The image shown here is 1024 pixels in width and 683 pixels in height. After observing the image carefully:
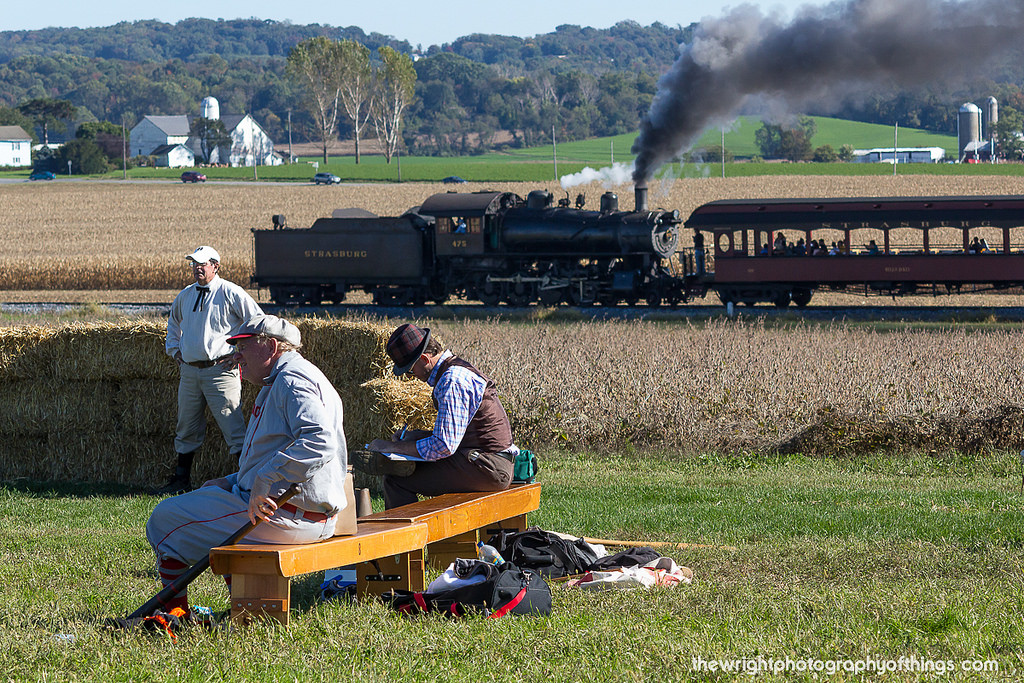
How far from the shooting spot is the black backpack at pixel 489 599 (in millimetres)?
5434

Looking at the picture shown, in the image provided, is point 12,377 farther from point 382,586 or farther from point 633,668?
point 633,668

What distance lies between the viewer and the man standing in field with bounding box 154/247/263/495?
30.0 ft

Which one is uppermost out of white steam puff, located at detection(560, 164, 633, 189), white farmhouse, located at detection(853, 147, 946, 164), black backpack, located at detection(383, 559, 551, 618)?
white farmhouse, located at detection(853, 147, 946, 164)

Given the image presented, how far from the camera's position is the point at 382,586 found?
5914mm

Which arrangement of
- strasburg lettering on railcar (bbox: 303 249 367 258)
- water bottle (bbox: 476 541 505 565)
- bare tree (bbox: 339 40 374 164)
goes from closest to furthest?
water bottle (bbox: 476 541 505 565) → strasburg lettering on railcar (bbox: 303 249 367 258) → bare tree (bbox: 339 40 374 164)

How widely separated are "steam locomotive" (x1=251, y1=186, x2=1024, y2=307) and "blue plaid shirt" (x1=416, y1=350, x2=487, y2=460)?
76.2 feet

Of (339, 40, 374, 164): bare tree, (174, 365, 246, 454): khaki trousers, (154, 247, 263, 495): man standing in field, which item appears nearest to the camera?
(154, 247, 263, 495): man standing in field

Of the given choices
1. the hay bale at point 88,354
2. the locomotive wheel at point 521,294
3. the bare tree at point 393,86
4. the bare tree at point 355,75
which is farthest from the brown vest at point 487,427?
the bare tree at point 393,86

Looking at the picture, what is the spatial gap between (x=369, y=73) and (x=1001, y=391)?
110 m

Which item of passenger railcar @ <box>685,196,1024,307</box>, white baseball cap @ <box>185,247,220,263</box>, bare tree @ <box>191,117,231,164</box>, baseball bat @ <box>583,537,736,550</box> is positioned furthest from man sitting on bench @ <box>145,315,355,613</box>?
bare tree @ <box>191,117,231,164</box>

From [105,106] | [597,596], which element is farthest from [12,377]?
[105,106]

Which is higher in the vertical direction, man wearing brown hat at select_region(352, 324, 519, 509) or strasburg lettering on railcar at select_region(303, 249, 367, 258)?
strasburg lettering on railcar at select_region(303, 249, 367, 258)

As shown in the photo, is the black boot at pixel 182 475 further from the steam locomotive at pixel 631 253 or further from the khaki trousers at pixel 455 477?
the steam locomotive at pixel 631 253

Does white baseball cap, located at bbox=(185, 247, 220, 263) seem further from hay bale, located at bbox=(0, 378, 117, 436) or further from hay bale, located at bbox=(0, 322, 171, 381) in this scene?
hay bale, located at bbox=(0, 378, 117, 436)
